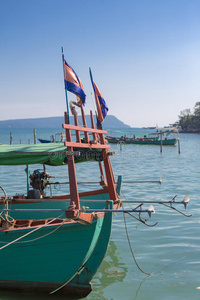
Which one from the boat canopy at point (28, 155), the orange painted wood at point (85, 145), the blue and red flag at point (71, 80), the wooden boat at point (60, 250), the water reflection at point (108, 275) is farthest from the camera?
the boat canopy at point (28, 155)

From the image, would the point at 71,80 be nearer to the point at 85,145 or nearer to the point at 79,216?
the point at 85,145

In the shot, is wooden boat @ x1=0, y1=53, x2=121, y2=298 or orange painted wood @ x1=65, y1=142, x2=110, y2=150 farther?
orange painted wood @ x1=65, y1=142, x2=110, y2=150

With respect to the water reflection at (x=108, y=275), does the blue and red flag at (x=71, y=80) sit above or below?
above

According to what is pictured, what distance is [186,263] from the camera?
9.31 metres

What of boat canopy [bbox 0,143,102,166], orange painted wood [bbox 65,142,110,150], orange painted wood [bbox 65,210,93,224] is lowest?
orange painted wood [bbox 65,210,93,224]

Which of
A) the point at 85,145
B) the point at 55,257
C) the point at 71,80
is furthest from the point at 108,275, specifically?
the point at 71,80

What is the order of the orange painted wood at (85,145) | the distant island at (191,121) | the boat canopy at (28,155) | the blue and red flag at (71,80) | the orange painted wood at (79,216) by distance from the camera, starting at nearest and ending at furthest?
the orange painted wood at (79,216), the orange painted wood at (85,145), the blue and red flag at (71,80), the boat canopy at (28,155), the distant island at (191,121)

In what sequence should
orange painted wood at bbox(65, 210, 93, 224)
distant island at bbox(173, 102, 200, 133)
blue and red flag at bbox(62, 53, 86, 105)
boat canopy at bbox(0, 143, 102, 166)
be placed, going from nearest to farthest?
orange painted wood at bbox(65, 210, 93, 224), blue and red flag at bbox(62, 53, 86, 105), boat canopy at bbox(0, 143, 102, 166), distant island at bbox(173, 102, 200, 133)

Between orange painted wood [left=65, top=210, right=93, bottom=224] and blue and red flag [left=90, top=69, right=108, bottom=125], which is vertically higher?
blue and red flag [left=90, top=69, right=108, bottom=125]

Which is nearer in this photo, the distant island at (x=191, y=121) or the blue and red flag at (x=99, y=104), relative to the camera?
the blue and red flag at (x=99, y=104)

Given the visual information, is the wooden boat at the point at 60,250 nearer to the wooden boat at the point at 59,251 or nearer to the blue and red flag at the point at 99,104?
the wooden boat at the point at 59,251

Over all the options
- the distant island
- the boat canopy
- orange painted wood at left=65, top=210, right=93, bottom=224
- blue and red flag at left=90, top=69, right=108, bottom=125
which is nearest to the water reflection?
orange painted wood at left=65, top=210, right=93, bottom=224

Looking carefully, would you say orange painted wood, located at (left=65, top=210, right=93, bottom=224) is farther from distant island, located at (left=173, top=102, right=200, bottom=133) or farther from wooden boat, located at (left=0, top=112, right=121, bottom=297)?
distant island, located at (left=173, top=102, right=200, bottom=133)

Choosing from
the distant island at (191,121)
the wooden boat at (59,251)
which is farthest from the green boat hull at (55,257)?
the distant island at (191,121)
